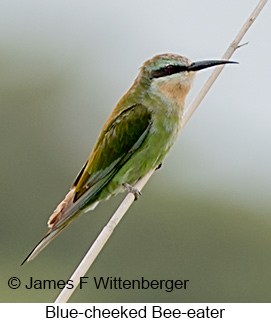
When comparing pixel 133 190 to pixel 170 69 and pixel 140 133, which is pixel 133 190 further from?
pixel 170 69

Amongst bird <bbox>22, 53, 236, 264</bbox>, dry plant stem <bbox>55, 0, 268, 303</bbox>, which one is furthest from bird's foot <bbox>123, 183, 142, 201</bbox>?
dry plant stem <bbox>55, 0, 268, 303</bbox>

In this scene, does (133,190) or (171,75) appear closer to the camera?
(133,190)

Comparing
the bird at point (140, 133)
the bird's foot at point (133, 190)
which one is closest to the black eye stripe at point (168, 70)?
the bird at point (140, 133)

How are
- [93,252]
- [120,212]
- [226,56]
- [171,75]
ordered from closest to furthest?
[93,252] < [120,212] < [226,56] < [171,75]

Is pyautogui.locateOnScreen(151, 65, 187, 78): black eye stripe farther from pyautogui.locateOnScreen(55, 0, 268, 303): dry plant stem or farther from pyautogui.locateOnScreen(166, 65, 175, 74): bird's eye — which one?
pyautogui.locateOnScreen(55, 0, 268, 303): dry plant stem

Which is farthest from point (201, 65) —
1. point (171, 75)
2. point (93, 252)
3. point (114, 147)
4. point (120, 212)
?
point (93, 252)

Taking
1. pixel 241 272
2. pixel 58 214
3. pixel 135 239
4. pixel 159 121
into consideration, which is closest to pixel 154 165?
pixel 159 121

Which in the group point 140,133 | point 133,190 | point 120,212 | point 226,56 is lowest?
point 120,212
